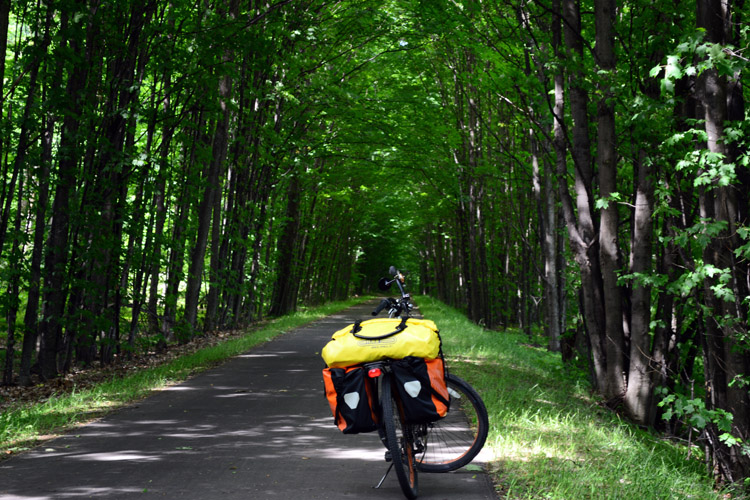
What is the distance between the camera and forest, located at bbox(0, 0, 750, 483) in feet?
21.5

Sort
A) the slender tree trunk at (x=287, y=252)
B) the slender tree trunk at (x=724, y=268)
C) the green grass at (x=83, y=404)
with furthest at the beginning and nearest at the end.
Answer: the slender tree trunk at (x=287, y=252) < the green grass at (x=83, y=404) < the slender tree trunk at (x=724, y=268)

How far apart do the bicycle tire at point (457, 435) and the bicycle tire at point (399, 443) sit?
9.7 inches

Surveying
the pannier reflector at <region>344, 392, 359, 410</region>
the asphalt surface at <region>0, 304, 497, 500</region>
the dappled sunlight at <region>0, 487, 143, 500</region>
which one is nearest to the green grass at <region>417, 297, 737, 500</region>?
the asphalt surface at <region>0, 304, 497, 500</region>

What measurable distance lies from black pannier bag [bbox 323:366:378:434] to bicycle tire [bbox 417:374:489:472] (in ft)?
1.78

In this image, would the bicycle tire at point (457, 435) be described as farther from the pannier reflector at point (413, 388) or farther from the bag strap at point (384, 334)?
the bag strap at point (384, 334)

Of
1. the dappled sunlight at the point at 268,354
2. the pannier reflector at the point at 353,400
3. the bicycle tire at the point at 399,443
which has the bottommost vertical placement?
the dappled sunlight at the point at 268,354

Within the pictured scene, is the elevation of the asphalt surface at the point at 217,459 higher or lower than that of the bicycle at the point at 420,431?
lower

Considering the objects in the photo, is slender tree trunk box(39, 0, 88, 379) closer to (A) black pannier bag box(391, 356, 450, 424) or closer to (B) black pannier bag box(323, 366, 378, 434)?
(B) black pannier bag box(323, 366, 378, 434)

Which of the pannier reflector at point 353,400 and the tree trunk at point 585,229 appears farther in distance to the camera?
the tree trunk at point 585,229

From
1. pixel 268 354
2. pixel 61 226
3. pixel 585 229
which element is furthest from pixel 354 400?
pixel 268 354

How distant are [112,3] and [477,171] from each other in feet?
36.3

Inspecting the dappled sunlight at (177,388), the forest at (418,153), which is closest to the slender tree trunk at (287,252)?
the forest at (418,153)

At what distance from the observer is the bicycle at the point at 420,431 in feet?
15.0

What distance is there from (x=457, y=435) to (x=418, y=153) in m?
17.0
